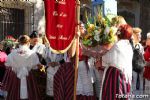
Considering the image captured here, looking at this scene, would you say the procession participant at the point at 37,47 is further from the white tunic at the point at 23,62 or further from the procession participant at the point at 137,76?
the procession participant at the point at 137,76

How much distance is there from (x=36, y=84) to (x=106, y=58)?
222 cm

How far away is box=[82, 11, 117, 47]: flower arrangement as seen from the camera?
6570mm

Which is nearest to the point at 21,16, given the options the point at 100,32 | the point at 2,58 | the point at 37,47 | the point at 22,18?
the point at 22,18

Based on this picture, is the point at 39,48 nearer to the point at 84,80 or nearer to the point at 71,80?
the point at 71,80

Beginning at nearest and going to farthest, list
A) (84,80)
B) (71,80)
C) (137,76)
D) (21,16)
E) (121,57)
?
(121,57) → (84,80) → (71,80) → (137,76) → (21,16)

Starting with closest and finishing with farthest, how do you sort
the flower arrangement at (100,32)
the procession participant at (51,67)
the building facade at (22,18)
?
the flower arrangement at (100,32), the procession participant at (51,67), the building facade at (22,18)

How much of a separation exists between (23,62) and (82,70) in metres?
1.50

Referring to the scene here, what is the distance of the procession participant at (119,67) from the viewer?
621cm

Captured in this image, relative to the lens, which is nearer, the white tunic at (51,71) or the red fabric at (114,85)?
Answer: the red fabric at (114,85)

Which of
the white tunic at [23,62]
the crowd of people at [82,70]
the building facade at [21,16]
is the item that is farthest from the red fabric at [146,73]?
the building facade at [21,16]

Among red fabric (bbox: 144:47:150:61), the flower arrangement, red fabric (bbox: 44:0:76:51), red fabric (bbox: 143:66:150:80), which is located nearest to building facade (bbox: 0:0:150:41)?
red fabric (bbox: 144:47:150:61)

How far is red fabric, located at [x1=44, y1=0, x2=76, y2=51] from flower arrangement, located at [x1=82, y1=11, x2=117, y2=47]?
10.3 inches

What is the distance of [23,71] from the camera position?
8.11 metres

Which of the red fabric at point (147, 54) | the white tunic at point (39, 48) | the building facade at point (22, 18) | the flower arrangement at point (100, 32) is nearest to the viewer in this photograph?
the flower arrangement at point (100, 32)
